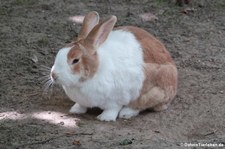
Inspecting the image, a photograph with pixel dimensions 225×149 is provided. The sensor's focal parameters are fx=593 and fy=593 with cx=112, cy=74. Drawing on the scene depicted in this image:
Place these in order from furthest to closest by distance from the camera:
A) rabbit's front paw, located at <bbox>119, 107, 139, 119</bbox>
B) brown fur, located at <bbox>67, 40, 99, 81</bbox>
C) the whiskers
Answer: the whiskers, rabbit's front paw, located at <bbox>119, 107, 139, 119</bbox>, brown fur, located at <bbox>67, 40, 99, 81</bbox>

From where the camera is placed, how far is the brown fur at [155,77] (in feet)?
16.2

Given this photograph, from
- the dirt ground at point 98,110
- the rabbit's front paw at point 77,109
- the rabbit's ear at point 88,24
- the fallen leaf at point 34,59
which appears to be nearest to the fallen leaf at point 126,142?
the dirt ground at point 98,110

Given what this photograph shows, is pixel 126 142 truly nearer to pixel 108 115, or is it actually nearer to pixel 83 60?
pixel 108 115

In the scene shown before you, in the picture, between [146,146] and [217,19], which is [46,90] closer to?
[146,146]

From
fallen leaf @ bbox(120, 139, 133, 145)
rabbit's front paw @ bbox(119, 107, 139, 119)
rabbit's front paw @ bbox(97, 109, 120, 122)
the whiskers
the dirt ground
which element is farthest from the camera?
the whiskers

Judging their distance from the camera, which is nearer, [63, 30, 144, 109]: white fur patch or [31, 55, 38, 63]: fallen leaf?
[63, 30, 144, 109]: white fur patch

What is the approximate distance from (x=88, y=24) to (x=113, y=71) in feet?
1.54

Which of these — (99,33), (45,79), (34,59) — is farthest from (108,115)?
(34,59)

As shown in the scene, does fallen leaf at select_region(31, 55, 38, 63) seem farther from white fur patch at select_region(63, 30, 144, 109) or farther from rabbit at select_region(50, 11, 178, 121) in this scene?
white fur patch at select_region(63, 30, 144, 109)

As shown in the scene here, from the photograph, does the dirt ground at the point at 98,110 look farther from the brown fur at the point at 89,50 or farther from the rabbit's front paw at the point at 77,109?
the brown fur at the point at 89,50

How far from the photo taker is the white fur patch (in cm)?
Result: 470

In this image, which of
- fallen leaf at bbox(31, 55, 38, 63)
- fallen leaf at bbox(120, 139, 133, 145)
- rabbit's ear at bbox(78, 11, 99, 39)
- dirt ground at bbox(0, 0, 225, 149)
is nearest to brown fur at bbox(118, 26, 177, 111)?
dirt ground at bbox(0, 0, 225, 149)

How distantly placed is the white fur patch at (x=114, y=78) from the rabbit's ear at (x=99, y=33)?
0.21ft

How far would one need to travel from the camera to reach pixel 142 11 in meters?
7.37
